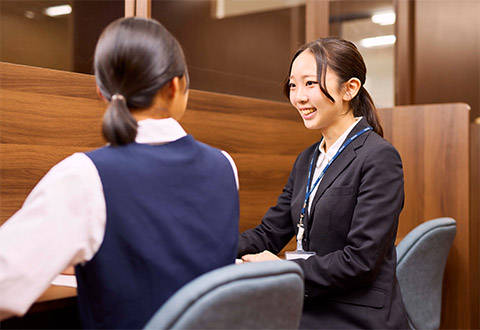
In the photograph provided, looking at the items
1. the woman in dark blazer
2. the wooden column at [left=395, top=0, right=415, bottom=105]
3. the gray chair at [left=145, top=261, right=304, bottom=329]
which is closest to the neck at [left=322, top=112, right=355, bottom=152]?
the woman in dark blazer

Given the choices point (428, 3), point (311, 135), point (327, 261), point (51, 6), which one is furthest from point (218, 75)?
point (428, 3)

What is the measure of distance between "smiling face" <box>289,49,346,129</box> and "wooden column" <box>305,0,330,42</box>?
106 centimetres

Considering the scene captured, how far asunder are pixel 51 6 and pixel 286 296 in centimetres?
165


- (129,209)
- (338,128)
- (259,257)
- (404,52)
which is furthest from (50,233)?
(404,52)

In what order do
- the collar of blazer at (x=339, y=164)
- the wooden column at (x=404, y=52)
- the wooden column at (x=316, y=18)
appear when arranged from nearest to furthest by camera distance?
the collar of blazer at (x=339, y=164) → the wooden column at (x=316, y=18) → the wooden column at (x=404, y=52)

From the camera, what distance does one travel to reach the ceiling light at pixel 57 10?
1.99 m

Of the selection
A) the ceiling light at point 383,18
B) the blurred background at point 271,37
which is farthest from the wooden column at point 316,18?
the ceiling light at point 383,18

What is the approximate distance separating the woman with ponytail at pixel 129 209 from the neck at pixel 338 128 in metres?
0.61

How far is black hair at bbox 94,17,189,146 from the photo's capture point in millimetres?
866

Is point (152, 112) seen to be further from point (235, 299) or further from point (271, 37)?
point (271, 37)

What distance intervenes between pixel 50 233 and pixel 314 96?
903 millimetres

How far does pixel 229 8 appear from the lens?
289cm

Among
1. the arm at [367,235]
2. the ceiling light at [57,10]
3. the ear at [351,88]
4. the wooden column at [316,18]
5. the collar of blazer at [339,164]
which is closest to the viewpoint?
the arm at [367,235]

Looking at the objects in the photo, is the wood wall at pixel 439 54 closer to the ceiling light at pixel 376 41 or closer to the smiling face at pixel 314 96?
the ceiling light at pixel 376 41
